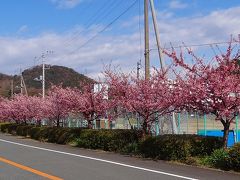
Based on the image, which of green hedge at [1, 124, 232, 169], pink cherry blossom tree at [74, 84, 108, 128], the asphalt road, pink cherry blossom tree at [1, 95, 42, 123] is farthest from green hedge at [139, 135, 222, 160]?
pink cherry blossom tree at [1, 95, 42, 123]

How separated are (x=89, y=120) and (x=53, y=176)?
1427 centimetres

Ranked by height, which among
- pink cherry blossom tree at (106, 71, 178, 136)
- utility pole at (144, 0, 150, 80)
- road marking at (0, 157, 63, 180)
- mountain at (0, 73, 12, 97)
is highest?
mountain at (0, 73, 12, 97)

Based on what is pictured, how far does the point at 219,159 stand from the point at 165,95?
442cm

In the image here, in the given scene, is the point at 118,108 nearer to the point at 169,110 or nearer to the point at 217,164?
the point at 169,110

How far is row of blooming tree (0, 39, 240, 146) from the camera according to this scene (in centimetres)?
Result: 1374

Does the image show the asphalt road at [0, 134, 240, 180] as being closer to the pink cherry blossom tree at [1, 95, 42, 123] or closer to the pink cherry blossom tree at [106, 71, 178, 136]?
the pink cherry blossom tree at [106, 71, 178, 136]

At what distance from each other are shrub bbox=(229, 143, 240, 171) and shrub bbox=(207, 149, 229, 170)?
182mm

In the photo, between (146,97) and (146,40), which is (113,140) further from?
(146,40)

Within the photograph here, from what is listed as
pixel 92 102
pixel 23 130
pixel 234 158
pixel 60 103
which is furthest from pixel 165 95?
pixel 23 130

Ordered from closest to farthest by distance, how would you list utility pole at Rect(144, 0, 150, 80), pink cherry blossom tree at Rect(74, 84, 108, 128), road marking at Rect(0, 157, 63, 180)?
road marking at Rect(0, 157, 63, 180) → utility pole at Rect(144, 0, 150, 80) → pink cherry blossom tree at Rect(74, 84, 108, 128)

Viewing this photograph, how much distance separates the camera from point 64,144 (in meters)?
26.1

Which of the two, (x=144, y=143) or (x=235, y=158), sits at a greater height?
(x=144, y=143)

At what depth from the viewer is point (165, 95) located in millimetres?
17016

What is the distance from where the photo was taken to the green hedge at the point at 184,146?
14.8 m
